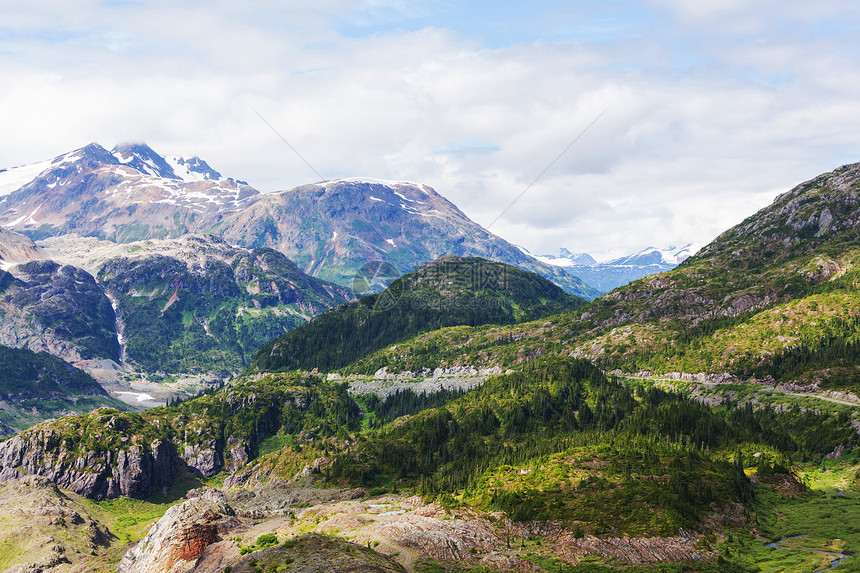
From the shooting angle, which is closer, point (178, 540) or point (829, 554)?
point (829, 554)

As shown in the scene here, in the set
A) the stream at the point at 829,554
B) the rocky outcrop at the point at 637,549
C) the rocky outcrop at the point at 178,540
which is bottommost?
the stream at the point at 829,554

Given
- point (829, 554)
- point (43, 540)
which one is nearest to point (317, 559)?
point (829, 554)

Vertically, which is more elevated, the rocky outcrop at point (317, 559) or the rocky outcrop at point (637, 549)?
the rocky outcrop at point (317, 559)

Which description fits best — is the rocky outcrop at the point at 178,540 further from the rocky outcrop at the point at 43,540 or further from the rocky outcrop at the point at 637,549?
the rocky outcrop at the point at 637,549

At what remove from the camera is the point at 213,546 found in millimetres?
127000

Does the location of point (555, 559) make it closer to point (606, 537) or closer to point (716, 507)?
point (606, 537)

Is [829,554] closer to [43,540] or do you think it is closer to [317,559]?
[317,559]

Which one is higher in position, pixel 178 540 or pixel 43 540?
pixel 178 540

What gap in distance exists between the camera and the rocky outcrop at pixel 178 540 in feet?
408

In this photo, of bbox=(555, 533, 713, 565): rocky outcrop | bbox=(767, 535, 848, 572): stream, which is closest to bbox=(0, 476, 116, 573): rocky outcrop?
bbox=(555, 533, 713, 565): rocky outcrop

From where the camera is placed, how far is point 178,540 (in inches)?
4993

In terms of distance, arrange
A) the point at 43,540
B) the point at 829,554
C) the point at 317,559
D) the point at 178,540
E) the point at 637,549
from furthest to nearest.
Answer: the point at 43,540, the point at 178,540, the point at 637,549, the point at 829,554, the point at 317,559

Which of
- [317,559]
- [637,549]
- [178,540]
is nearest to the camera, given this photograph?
[317,559]

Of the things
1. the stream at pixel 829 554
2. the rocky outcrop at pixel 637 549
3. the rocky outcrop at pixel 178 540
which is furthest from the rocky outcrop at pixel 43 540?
the stream at pixel 829 554
